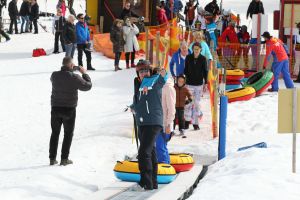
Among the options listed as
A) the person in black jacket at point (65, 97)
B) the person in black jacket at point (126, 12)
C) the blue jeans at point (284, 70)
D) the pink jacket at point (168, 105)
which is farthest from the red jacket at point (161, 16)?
the pink jacket at point (168, 105)

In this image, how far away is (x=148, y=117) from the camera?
1048 centimetres

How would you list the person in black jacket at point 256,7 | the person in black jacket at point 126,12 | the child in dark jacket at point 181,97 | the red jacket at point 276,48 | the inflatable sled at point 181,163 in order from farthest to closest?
the person in black jacket at point 256,7
the person in black jacket at point 126,12
the red jacket at point 276,48
the child in dark jacket at point 181,97
the inflatable sled at point 181,163

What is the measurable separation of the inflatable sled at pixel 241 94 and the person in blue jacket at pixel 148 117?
328 inches

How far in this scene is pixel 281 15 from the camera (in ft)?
78.6

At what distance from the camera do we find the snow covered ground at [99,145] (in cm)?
1045

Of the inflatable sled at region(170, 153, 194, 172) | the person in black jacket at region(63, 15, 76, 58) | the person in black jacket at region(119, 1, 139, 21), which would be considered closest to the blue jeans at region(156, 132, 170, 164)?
the inflatable sled at region(170, 153, 194, 172)

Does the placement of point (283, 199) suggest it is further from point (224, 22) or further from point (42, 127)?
point (224, 22)

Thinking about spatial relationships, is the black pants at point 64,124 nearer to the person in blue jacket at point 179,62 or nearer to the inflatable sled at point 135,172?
the inflatable sled at point 135,172

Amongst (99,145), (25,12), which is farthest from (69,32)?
(25,12)

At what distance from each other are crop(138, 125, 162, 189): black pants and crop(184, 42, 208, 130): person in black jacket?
4787 mm

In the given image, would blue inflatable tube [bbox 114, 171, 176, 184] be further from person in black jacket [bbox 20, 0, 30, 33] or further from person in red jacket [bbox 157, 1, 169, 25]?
person in black jacket [bbox 20, 0, 30, 33]

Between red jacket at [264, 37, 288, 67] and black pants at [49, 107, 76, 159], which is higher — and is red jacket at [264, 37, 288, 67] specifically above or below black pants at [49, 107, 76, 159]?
above

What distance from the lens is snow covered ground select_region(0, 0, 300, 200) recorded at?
10453 mm

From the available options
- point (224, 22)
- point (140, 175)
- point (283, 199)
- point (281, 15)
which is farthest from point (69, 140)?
point (224, 22)
